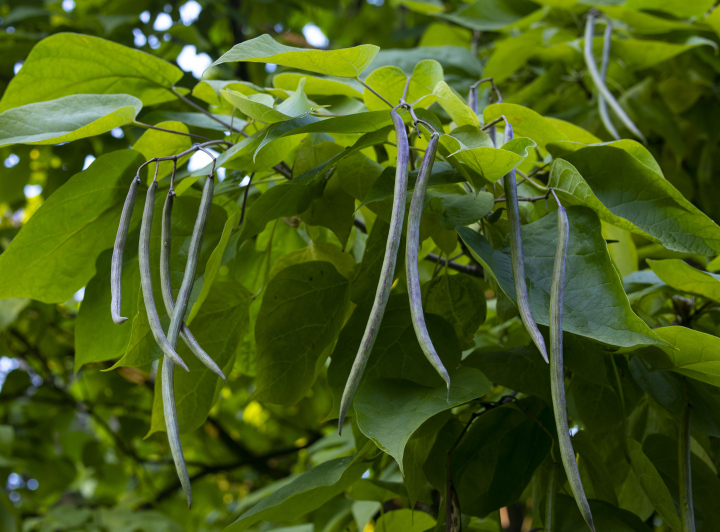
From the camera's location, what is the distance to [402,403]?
0.26 m

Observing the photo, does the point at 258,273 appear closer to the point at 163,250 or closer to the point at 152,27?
the point at 163,250

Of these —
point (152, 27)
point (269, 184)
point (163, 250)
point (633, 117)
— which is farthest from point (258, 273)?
point (152, 27)

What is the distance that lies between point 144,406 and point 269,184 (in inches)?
35.8

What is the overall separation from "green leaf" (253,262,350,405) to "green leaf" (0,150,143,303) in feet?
0.34

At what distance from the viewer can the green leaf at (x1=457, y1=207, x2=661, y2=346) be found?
232mm

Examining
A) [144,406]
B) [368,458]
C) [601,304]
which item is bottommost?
[144,406]

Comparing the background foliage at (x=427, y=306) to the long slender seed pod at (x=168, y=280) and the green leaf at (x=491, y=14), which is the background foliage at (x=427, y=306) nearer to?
the long slender seed pod at (x=168, y=280)

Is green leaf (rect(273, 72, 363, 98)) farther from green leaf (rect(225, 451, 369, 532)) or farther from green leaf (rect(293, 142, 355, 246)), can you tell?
green leaf (rect(225, 451, 369, 532))

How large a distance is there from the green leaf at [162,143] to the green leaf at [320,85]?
0.22 feet

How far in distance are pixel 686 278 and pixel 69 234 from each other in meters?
0.34

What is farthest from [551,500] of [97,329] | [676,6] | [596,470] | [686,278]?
[676,6]

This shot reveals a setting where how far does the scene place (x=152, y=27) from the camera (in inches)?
30.3

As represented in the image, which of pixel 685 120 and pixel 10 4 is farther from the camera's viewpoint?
pixel 10 4

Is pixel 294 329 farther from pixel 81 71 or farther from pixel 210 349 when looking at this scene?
pixel 81 71
